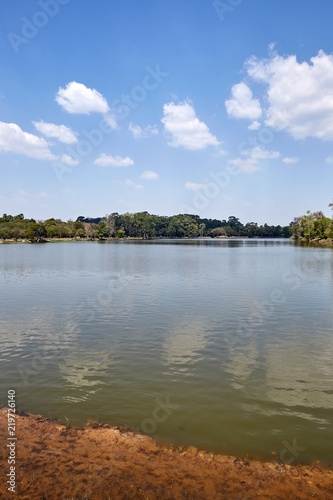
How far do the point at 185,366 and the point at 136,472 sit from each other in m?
6.64

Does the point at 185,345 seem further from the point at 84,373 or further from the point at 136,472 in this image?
the point at 136,472

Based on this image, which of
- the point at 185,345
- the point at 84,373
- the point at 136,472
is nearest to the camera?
the point at 136,472

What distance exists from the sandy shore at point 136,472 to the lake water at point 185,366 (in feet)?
1.99

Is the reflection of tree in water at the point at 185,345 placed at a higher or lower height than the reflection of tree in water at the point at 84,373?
higher

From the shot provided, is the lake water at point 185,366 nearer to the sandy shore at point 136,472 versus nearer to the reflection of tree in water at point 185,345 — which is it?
the reflection of tree in water at point 185,345

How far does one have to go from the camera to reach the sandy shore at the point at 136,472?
6.82m

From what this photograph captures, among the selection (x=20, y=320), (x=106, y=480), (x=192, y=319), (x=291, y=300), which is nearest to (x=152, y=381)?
(x=106, y=480)

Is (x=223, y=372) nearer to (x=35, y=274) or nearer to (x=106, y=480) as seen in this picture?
(x=106, y=480)

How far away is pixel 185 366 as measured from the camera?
13875mm

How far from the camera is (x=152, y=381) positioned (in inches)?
487

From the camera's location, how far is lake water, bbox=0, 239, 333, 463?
948 centimetres

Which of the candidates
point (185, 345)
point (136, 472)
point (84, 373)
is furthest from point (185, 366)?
point (136, 472)

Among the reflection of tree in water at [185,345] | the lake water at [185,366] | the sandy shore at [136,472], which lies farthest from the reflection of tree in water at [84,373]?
the reflection of tree in water at [185,345]

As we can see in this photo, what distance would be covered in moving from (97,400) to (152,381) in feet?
7.80
